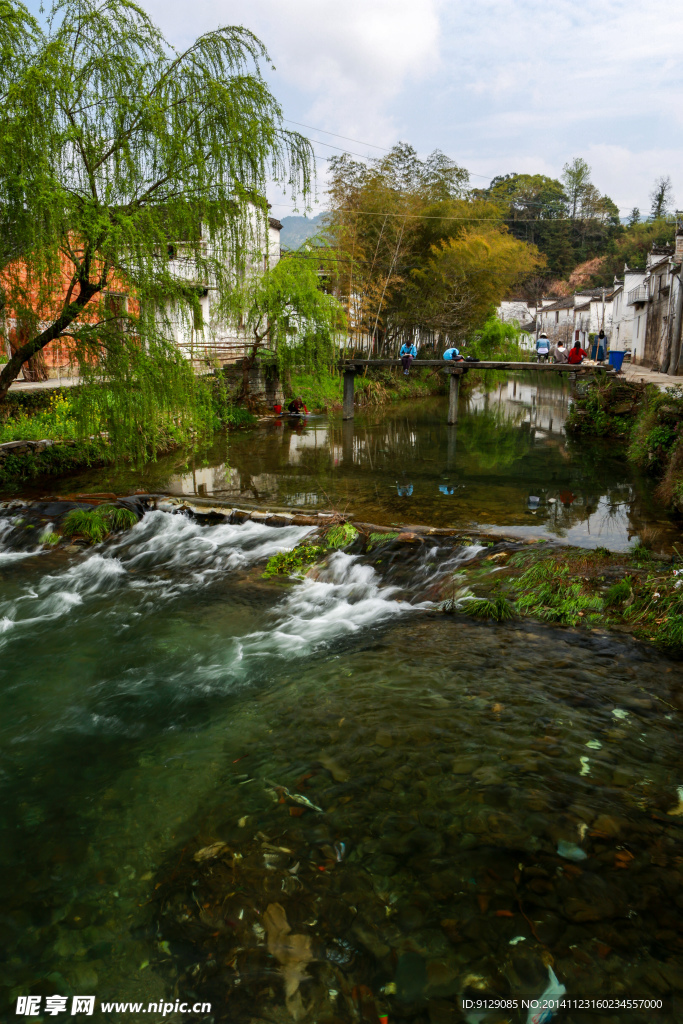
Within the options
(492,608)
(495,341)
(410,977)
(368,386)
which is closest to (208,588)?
(492,608)

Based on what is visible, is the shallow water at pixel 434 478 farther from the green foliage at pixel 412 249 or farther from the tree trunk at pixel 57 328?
the green foliage at pixel 412 249

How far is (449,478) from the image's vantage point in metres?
13.0

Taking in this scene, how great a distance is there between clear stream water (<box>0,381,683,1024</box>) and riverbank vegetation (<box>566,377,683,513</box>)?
526 centimetres

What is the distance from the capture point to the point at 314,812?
387 centimetres

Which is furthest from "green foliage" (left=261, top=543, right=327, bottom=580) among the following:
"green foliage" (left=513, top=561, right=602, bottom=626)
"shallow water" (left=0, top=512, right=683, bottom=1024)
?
"green foliage" (left=513, top=561, right=602, bottom=626)

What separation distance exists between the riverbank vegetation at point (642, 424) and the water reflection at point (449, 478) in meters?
0.37

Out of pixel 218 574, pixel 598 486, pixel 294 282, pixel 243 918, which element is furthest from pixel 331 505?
pixel 294 282

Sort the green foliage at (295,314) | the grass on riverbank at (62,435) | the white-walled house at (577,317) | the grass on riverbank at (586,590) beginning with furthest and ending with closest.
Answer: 1. the white-walled house at (577,317)
2. the green foliage at (295,314)
3. the grass on riverbank at (62,435)
4. the grass on riverbank at (586,590)

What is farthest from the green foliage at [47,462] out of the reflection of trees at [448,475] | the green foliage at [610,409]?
the green foliage at [610,409]

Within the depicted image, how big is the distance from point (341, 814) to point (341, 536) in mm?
4817

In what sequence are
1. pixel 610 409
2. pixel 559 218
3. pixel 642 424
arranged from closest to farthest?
pixel 642 424 < pixel 610 409 < pixel 559 218

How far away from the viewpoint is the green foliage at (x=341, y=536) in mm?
8305

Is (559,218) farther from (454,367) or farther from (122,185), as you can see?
(122,185)

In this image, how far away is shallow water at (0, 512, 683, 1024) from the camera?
9.74 ft
